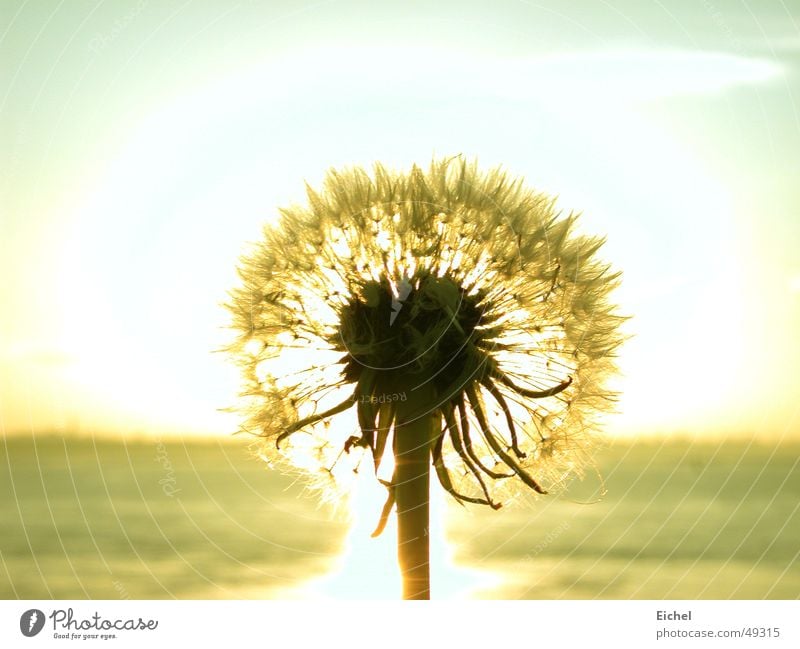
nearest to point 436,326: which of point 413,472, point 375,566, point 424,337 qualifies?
point 424,337

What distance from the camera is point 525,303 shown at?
2.08 metres

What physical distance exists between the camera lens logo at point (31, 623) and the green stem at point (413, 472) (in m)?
0.90

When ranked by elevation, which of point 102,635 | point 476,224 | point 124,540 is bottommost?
point 102,635

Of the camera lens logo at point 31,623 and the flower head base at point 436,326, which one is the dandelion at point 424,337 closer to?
the flower head base at point 436,326

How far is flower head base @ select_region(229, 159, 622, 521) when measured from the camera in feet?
6.61

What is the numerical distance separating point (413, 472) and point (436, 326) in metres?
0.32

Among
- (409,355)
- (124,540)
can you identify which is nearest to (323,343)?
(409,355)

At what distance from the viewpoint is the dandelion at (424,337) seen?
6.61 ft

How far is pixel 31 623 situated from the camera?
2279 mm

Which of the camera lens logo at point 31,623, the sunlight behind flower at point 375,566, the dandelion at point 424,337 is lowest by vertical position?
the camera lens logo at point 31,623

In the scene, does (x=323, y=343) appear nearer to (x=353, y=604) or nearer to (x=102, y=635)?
(x=353, y=604)

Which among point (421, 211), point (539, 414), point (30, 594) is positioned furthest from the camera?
point (30, 594)

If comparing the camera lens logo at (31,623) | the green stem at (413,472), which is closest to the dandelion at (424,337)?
the green stem at (413,472)

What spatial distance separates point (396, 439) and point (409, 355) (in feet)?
0.61
